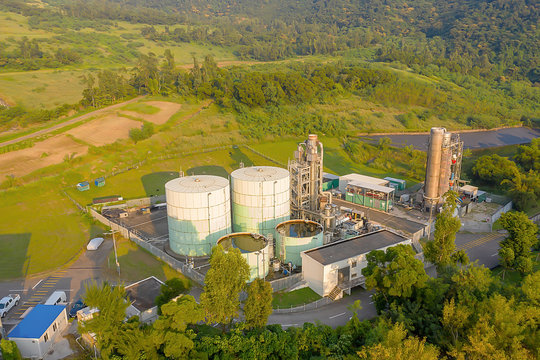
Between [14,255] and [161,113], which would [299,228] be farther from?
[161,113]

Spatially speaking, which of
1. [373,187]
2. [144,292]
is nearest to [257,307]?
[144,292]

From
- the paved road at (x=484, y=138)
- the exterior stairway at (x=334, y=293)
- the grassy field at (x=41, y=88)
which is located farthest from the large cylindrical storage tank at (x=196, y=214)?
the grassy field at (x=41, y=88)

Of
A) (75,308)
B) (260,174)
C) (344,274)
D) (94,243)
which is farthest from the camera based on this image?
(94,243)

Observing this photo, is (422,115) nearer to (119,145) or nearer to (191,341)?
(119,145)

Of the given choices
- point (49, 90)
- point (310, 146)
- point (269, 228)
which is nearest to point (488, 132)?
point (310, 146)

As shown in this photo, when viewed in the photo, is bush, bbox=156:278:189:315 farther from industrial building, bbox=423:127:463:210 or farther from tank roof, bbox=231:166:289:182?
industrial building, bbox=423:127:463:210

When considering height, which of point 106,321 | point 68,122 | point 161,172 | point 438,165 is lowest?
point 161,172
